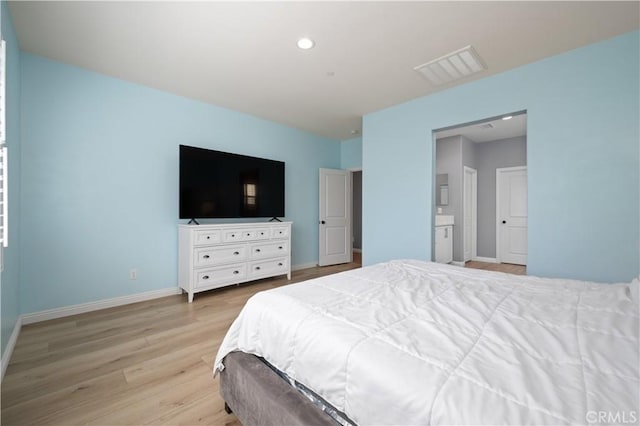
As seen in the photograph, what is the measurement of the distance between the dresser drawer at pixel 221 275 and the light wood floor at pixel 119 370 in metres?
0.47

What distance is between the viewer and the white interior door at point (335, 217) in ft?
17.3

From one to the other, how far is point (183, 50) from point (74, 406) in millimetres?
2756

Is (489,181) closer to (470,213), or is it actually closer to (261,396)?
(470,213)

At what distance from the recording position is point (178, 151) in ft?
11.5

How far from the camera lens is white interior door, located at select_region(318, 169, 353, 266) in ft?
17.3

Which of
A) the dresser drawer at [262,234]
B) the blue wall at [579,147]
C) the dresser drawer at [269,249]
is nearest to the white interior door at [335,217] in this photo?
the dresser drawer at [269,249]

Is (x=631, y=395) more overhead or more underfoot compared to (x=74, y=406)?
more overhead

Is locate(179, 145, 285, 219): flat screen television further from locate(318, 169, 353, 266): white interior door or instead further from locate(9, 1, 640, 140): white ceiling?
locate(318, 169, 353, 266): white interior door

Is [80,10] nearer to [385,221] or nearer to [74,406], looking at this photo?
[74,406]

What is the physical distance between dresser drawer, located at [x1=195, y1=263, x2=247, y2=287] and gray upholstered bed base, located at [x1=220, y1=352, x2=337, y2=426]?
2.12m

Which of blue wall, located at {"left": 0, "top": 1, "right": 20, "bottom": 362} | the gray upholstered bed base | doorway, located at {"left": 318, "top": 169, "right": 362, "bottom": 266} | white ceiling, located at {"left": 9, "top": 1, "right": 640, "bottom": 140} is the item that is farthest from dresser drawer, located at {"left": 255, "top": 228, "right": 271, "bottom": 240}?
the gray upholstered bed base

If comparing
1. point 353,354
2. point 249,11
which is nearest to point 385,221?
point 249,11

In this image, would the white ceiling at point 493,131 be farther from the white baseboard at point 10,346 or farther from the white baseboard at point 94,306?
the white baseboard at point 10,346

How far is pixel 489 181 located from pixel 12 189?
7.00m
